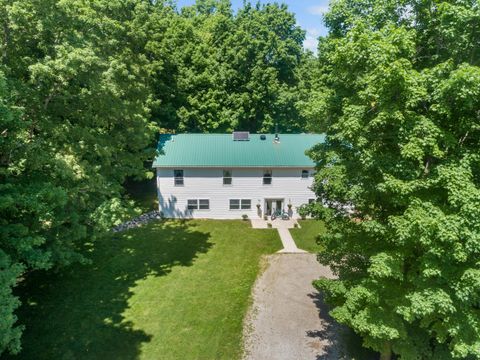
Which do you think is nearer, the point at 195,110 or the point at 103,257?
the point at 103,257

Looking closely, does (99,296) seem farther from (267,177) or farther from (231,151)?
(267,177)

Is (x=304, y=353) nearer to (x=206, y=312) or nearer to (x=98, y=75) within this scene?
(x=206, y=312)

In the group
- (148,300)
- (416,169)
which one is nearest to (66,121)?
(148,300)

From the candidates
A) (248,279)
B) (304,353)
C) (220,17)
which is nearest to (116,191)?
(248,279)

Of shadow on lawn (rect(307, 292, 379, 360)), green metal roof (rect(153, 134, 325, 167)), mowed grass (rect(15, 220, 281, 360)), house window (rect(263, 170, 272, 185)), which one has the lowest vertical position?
shadow on lawn (rect(307, 292, 379, 360))

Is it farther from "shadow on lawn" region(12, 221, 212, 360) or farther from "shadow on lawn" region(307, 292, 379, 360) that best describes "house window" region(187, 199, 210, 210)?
"shadow on lawn" region(307, 292, 379, 360)

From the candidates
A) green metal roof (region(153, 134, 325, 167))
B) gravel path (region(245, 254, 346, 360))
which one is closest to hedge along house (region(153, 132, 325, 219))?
green metal roof (region(153, 134, 325, 167))
